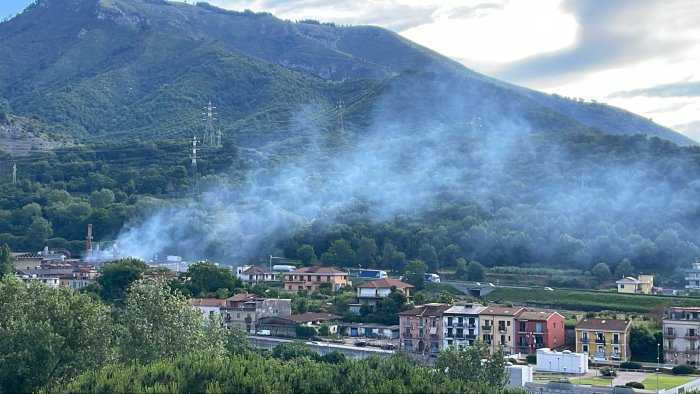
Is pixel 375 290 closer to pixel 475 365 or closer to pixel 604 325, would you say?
pixel 604 325

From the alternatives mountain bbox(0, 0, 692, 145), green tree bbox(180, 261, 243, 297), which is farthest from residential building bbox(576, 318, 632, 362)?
mountain bbox(0, 0, 692, 145)

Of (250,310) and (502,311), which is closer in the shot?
(502,311)

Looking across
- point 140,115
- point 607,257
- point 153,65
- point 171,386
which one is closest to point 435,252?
point 607,257

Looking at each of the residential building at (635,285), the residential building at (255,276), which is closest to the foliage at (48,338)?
the residential building at (255,276)

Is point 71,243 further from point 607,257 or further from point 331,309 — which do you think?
point 607,257

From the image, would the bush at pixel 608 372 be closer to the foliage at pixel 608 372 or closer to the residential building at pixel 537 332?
the foliage at pixel 608 372

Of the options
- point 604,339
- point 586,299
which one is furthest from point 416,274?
point 604,339
